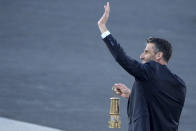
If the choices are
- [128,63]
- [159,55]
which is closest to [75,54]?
[159,55]

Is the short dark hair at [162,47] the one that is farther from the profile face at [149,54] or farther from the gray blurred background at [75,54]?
the gray blurred background at [75,54]

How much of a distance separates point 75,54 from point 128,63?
538 cm

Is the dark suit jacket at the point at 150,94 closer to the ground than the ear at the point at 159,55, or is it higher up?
closer to the ground

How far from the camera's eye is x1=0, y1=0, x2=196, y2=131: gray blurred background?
692 cm

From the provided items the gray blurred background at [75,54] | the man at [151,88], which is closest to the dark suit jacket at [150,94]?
the man at [151,88]

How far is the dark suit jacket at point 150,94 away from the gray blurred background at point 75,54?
3.15 m

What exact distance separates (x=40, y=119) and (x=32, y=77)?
1377 mm

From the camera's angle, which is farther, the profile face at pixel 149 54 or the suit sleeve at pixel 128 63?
the profile face at pixel 149 54

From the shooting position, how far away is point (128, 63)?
2.98 meters

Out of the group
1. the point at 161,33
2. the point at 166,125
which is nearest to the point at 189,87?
the point at 161,33

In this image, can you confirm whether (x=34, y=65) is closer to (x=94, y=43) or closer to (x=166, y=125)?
(x=94, y=43)

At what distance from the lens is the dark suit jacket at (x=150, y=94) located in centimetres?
300

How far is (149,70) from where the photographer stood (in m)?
3.05

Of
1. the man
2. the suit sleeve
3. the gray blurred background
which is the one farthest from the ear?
the gray blurred background
